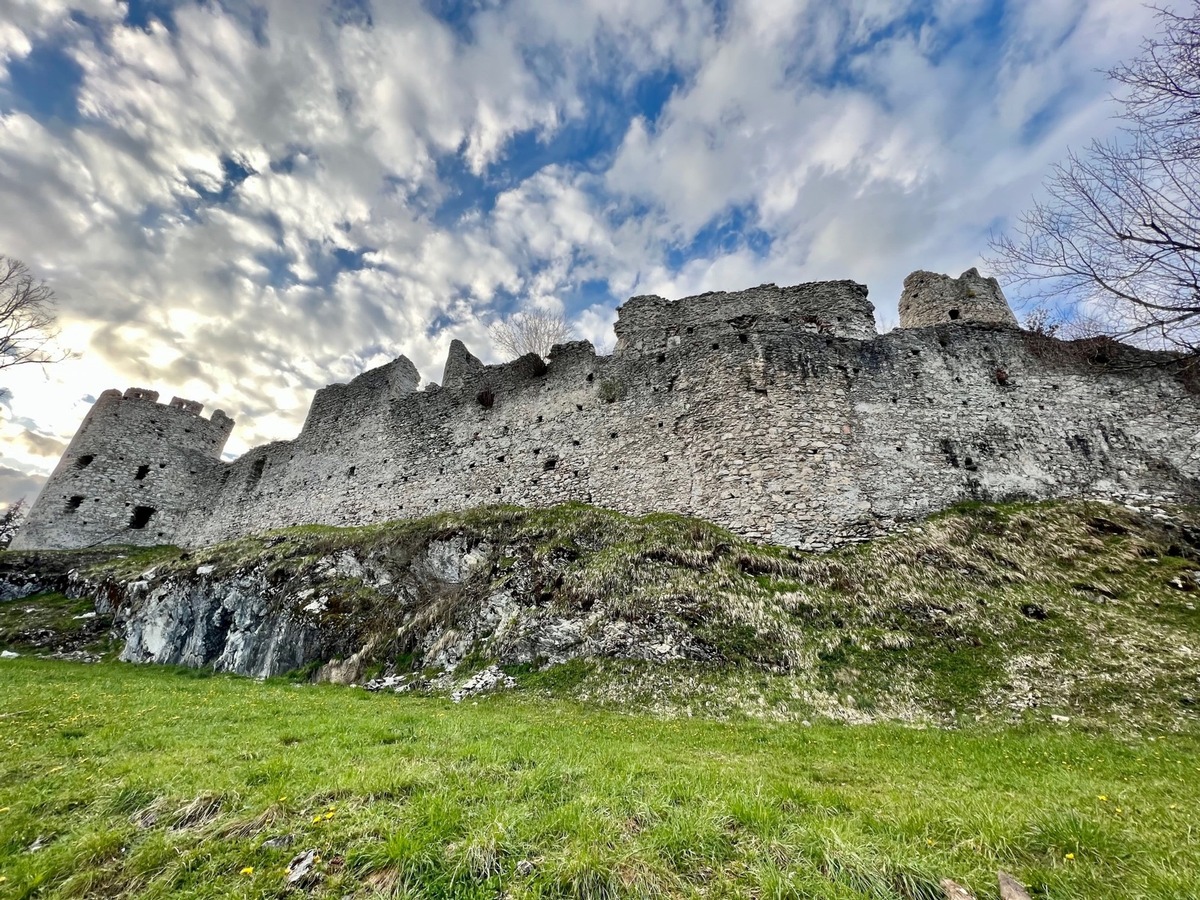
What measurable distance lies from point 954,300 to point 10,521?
8261 cm

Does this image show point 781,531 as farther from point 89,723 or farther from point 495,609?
point 89,723

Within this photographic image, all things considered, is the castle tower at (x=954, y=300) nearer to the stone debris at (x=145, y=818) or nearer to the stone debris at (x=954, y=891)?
the stone debris at (x=954, y=891)

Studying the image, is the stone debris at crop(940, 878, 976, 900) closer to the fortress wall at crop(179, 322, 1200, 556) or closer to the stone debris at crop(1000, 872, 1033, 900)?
the stone debris at crop(1000, 872, 1033, 900)

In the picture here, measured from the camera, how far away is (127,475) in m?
35.4

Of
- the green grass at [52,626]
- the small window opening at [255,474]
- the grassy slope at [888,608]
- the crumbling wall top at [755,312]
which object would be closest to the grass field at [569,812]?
the grassy slope at [888,608]

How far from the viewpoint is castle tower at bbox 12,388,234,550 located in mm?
32969

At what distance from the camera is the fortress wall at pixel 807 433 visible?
1897cm

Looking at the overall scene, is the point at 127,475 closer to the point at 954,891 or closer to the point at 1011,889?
the point at 954,891

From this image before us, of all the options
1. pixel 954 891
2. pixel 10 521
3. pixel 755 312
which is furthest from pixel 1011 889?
pixel 10 521

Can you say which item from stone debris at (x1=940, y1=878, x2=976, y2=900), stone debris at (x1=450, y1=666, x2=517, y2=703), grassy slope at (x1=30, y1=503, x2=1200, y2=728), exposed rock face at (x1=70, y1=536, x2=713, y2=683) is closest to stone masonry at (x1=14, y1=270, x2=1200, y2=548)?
grassy slope at (x1=30, y1=503, x2=1200, y2=728)

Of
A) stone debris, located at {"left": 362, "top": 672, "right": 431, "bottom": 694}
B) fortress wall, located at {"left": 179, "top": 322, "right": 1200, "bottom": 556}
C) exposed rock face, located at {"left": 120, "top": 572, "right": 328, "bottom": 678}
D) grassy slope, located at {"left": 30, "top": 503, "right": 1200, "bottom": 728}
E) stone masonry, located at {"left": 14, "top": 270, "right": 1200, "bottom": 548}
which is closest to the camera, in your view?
grassy slope, located at {"left": 30, "top": 503, "right": 1200, "bottom": 728}

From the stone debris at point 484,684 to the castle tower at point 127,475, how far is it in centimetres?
3318

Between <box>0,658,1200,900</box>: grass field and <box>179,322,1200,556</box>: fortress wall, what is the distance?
405 inches

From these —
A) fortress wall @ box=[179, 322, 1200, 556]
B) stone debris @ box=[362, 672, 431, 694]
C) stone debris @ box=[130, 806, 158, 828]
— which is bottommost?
stone debris @ box=[130, 806, 158, 828]
